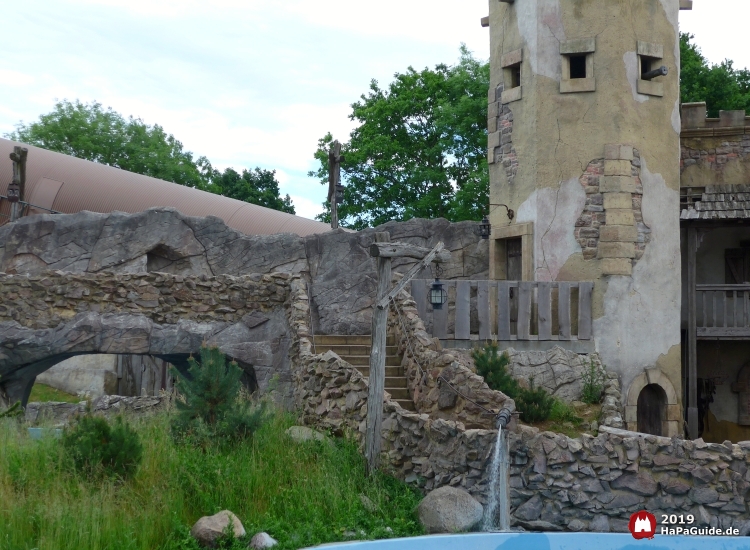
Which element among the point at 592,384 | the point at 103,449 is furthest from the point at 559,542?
the point at 592,384

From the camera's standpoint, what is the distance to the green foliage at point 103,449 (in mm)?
10398

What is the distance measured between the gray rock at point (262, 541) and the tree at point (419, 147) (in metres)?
19.6

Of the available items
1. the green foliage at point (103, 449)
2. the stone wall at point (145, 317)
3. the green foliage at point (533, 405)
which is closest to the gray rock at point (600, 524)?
the green foliage at point (533, 405)

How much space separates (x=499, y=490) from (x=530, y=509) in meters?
0.42

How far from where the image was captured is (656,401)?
680 inches

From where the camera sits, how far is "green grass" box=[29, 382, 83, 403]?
27.2m

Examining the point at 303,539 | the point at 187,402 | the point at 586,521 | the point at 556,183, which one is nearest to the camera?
the point at 303,539

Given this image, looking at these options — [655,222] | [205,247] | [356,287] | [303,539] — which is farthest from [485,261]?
[303,539]

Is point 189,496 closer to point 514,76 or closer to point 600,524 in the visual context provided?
point 600,524

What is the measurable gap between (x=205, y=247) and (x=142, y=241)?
1368 millimetres

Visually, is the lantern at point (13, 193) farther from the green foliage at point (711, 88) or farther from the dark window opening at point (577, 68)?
the green foliage at point (711, 88)

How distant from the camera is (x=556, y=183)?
17.1m

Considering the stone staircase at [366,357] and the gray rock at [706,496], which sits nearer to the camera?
the gray rock at [706,496]

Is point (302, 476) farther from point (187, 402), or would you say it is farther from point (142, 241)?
point (142, 241)
